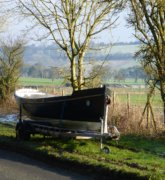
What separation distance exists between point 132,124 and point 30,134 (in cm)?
493

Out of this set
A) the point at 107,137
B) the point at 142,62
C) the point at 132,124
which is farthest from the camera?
the point at 132,124

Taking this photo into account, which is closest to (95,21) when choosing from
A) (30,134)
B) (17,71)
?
(30,134)

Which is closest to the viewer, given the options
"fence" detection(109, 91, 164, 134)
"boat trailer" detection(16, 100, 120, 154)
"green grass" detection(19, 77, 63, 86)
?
"boat trailer" detection(16, 100, 120, 154)

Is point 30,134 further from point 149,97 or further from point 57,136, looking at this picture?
point 149,97

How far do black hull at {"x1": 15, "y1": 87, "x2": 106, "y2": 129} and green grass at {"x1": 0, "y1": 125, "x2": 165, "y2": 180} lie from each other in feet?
1.98

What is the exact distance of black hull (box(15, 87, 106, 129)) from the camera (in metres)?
12.2

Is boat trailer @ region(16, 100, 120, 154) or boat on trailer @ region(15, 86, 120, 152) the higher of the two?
boat on trailer @ region(15, 86, 120, 152)

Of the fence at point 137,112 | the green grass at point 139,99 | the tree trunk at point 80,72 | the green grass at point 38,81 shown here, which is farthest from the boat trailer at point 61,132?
the green grass at point 38,81

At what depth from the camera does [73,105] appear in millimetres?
12781

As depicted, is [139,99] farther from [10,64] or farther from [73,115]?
[10,64]

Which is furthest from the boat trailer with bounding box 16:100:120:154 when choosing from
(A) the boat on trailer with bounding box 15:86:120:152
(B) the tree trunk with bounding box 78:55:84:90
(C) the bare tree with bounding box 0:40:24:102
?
(C) the bare tree with bounding box 0:40:24:102

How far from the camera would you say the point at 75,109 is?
12766 millimetres

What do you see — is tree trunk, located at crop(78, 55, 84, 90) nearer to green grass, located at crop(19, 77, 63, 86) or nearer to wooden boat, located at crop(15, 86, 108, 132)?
green grass, located at crop(19, 77, 63, 86)

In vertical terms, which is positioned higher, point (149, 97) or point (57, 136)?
point (149, 97)
